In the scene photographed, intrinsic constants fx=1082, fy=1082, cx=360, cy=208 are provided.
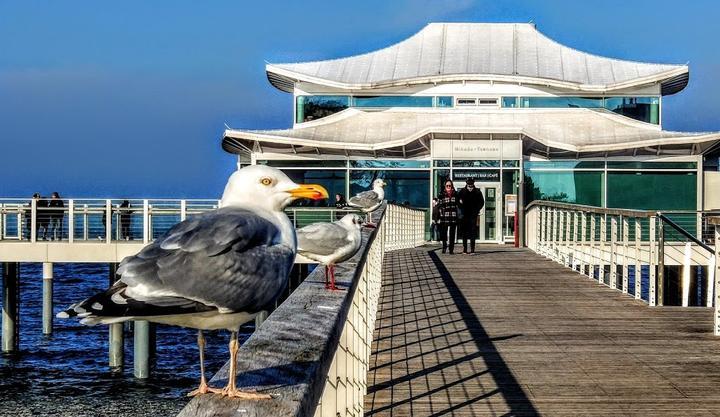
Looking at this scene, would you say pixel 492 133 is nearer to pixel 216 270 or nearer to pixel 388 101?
pixel 388 101

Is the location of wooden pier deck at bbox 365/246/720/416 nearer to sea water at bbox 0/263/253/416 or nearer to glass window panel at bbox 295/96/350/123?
sea water at bbox 0/263/253/416

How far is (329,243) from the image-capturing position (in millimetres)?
7867

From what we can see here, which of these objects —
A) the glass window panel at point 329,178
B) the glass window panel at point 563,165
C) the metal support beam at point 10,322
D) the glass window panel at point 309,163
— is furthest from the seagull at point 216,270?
the glass window panel at point 309,163

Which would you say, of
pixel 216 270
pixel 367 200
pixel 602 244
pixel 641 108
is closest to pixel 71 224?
pixel 367 200

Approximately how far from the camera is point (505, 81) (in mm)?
44875

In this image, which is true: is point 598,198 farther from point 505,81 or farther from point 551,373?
point 551,373

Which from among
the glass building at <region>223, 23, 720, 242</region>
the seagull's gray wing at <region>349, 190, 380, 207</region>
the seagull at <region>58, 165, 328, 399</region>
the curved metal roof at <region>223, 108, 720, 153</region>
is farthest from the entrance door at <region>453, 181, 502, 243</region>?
the seagull at <region>58, 165, 328, 399</region>

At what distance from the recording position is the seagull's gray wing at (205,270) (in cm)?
315

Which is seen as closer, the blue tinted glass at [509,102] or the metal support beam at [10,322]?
the metal support beam at [10,322]

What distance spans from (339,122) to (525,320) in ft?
104

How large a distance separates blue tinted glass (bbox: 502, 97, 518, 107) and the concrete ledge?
40.7 m

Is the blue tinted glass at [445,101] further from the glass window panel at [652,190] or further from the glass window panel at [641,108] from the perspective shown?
the glass window panel at [652,190]

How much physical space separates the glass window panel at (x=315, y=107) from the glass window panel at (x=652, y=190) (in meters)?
11.9

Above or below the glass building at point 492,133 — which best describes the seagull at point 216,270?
below
